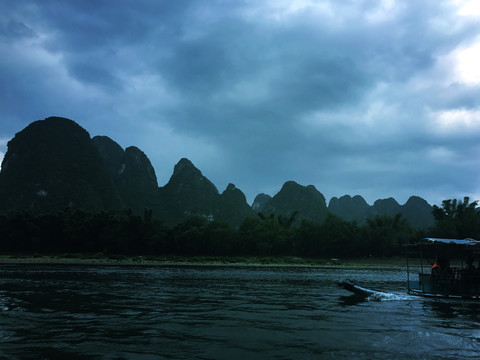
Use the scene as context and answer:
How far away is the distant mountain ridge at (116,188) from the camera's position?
→ 314 feet

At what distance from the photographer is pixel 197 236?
6244 cm

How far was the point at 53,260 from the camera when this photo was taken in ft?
154

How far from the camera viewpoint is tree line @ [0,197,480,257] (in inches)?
2307

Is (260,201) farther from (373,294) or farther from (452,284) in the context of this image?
(452,284)

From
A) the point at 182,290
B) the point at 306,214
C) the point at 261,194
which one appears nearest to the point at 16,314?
the point at 182,290

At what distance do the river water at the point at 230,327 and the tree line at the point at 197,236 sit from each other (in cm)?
4617

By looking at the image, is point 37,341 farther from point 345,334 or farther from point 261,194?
point 261,194

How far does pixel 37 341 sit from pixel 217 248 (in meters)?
55.6

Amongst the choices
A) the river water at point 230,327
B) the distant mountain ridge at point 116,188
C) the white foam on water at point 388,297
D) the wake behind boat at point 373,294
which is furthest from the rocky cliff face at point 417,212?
the river water at point 230,327

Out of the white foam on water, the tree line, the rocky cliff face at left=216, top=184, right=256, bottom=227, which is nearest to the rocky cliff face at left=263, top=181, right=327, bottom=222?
the rocky cliff face at left=216, top=184, right=256, bottom=227

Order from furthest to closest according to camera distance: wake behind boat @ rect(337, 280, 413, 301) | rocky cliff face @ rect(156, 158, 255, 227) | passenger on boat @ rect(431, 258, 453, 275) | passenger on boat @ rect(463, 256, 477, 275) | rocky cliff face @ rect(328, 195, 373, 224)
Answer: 1. rocky cliff face @ rect(328, 195, 373, 224)
2. rocky cliff face @ rect(156, 158, 255, 227)
3. wake behind boat @ rect(337, 280, 413, 301)
4. passenger on boat @ rect(431, 258, 453, 275)
5. passenger on boat @ rect(463, 256, 477, 275)

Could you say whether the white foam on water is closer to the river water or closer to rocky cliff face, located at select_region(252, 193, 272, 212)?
the river water

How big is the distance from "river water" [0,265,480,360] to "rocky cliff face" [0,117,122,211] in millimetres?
86210

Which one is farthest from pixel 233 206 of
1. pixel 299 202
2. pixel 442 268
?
pixel 442 268
